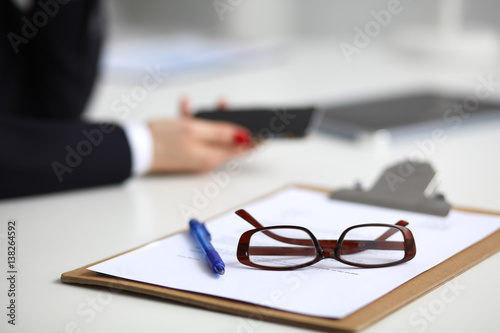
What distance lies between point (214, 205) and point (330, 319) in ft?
1.23

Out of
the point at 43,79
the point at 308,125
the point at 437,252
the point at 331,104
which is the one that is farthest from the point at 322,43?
the point at 437,252

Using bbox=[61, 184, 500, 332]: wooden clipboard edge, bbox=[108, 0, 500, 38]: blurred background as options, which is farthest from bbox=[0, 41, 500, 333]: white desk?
bbox=[108, 0, 500, 38]: blurred background

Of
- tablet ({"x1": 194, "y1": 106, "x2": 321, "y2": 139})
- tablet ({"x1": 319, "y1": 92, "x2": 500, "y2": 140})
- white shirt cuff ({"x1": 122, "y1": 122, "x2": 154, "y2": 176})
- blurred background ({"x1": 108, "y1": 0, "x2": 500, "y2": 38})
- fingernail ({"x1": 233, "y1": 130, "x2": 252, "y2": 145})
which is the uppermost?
blurred background ({"x1": 108, "y1": 0, "x2": 500, "y2": 38})

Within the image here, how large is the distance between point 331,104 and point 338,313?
92 centimetres

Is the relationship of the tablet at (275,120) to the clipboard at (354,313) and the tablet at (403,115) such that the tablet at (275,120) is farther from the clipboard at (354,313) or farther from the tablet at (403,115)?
the clipboard at (354,313)

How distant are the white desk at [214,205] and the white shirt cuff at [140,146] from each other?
0.9 inches

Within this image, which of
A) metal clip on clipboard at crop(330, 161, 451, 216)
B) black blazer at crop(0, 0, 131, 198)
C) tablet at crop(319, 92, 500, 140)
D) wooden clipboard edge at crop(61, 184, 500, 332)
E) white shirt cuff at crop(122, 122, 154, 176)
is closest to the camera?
wooden clipboard edge at crop(61, 184, 500, 332)

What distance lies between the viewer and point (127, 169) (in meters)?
1.03

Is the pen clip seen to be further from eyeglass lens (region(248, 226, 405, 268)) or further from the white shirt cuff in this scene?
the white shirt cuff

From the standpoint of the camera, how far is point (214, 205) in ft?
3.02

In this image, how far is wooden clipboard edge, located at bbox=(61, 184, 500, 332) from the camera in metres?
0.57

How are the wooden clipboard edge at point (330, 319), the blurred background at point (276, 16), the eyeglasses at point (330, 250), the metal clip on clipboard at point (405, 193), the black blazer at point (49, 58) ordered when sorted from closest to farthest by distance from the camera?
the wooden clipboard edge at point (330, 319), the eyeglasses at point (330, 250), the metal clip on clipboard at point (405, 193), the black blazer at point (49, 58), the blurred background at point (276, 16)

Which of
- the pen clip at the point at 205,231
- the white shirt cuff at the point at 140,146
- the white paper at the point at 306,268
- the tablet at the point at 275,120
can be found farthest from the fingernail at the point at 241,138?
the pen clip at the point at 205,231

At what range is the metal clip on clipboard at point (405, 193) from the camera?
→ 817mm
